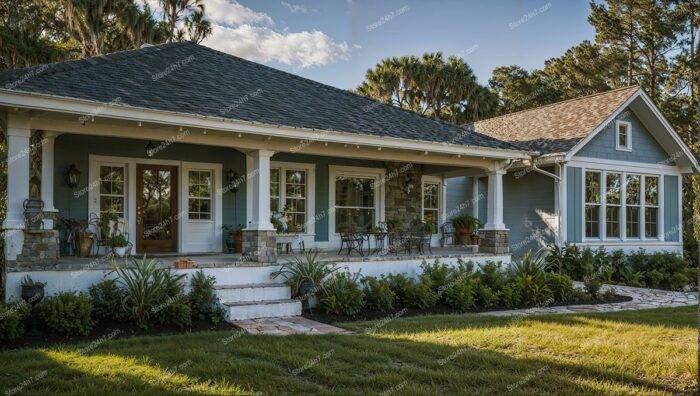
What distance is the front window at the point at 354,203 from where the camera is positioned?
12422 millimetres

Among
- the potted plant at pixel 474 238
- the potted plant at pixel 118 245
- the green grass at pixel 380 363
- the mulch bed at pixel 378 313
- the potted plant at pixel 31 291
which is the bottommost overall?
the mulch bed at pixel 378 313

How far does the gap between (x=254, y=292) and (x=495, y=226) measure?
18.0ft

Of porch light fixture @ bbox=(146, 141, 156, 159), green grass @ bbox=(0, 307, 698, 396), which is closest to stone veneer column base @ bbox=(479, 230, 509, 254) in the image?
green grass @ bbox=(0, 307, 698, 396)

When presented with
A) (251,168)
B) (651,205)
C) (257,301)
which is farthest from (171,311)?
(651,205)

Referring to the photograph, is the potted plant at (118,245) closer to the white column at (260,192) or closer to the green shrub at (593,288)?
the white column at (260,192)

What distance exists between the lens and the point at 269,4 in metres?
13.9

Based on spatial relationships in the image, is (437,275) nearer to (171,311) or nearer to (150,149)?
Answer: (171,311)

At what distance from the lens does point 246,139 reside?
8391 millimetres

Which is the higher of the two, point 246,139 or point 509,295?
point 246,139

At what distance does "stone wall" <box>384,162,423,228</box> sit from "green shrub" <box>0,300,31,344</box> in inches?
339

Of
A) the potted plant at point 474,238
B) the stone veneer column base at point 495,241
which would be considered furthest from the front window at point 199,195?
the potted plant at point 474,238

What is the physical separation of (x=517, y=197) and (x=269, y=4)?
27.6 feet

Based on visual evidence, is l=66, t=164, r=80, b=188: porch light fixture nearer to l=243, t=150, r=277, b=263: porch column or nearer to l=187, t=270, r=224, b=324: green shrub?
l=243, t=150, r=277, b=263: porch column

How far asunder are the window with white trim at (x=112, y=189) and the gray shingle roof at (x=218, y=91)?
1.97 meters
